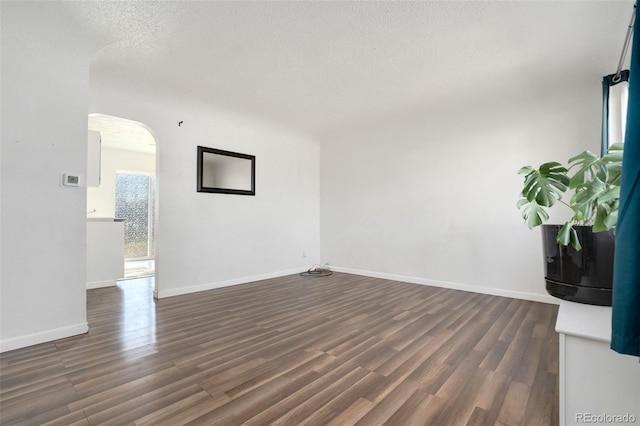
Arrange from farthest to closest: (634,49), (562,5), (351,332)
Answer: (351,332), (562,5), (634,49)

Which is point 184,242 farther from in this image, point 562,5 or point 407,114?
point 562,5

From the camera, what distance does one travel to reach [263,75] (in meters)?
3.17

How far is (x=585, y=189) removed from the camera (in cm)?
139

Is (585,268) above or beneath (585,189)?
beneath

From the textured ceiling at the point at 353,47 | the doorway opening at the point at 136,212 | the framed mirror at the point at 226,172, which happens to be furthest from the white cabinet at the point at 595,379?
the doorway opening at the point at 136,212

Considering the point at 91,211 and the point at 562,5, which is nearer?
the point at 562,5

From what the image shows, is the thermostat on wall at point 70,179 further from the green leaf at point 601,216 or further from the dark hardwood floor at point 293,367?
the green leaf at point 601,216

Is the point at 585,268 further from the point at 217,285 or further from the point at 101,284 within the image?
the point at 101,284

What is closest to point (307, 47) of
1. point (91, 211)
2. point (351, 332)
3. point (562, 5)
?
point (562, 5)

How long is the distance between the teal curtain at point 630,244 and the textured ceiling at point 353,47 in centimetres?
173

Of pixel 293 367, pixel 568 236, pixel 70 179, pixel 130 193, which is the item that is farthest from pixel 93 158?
pixel 568 236

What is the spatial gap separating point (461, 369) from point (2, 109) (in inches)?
150

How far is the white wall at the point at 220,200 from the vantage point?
373cm

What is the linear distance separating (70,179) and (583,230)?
3740 millimetres
